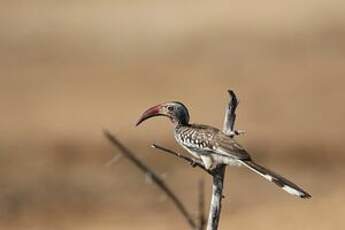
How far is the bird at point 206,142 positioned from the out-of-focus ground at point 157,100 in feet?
30.5

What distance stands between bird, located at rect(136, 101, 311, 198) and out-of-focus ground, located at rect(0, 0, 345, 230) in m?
9.28

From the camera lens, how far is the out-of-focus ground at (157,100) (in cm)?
1641

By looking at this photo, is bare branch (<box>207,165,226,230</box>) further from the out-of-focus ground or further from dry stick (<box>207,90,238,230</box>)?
the out-of-focus ground

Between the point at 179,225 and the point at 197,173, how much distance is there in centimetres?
282

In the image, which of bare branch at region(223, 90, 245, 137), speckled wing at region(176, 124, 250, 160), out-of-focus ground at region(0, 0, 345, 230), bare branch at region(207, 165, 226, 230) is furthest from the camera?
out-of-focus ground at region(0, 0, 345, 230)

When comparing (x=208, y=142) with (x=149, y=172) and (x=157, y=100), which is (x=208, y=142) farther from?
(x=157, y=100)

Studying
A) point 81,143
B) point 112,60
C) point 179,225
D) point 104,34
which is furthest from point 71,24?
point 179,225

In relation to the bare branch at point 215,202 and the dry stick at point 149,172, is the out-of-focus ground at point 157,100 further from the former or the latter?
the bare branch at point 215,202

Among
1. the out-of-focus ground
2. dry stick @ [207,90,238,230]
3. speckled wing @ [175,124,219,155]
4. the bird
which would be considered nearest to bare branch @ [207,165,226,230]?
dry stick @ [207,90,238,230]

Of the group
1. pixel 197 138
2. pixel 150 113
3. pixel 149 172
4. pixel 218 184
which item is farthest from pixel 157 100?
pixel 218 184

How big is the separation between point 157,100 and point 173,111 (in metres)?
17.8

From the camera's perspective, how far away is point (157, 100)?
70.9 ft

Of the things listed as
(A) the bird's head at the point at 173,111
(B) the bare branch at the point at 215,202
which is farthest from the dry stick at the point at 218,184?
(A) the bird's head at the point at 173,111

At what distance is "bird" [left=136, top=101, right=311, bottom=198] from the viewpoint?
3781mm
